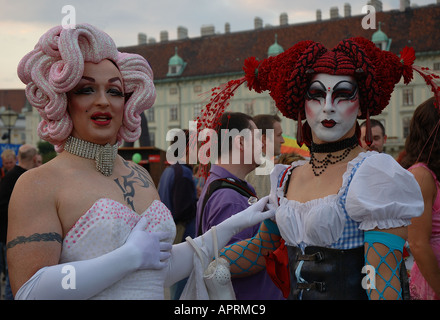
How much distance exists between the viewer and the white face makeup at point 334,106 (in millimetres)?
2842

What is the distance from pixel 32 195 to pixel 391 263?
157 centimetres

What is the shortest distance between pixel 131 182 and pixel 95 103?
43cm

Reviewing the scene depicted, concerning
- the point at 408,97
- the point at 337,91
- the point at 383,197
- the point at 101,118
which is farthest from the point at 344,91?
the point at 408,97

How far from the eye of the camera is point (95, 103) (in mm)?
2730

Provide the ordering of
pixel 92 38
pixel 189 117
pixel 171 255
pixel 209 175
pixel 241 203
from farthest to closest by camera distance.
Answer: pixel 189 117, pixel 209 175, pixel 241 203, pixel 171 255, pixel 92 38

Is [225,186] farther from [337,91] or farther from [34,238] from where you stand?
[34,238]

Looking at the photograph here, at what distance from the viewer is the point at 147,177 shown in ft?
10.0

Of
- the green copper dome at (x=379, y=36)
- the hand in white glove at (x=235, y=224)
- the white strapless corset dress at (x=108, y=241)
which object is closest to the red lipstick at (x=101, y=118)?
the white strapless corset dress at (x=108, y=241)

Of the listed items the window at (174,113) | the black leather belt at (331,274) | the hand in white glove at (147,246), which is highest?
the window at (174,113)

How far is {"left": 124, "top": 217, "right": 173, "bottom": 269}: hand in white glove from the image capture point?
2.49 metres

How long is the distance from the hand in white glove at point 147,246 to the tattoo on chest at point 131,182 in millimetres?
150

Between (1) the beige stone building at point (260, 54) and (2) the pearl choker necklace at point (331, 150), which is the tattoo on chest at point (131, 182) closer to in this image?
(2) the pearl choker necklace at point (331, 150)
